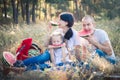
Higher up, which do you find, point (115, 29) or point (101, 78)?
point (115, 29)

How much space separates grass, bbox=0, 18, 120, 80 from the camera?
6531mm

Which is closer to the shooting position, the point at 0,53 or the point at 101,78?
the point at 101,78

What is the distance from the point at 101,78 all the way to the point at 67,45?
2.32 feet

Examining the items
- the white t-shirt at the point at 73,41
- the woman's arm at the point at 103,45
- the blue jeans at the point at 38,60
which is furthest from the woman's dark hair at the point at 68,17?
the blue jeans at the point at 38,60

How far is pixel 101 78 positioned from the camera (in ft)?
21.2

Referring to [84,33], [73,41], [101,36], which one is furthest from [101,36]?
[73,41]

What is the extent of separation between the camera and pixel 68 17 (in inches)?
265

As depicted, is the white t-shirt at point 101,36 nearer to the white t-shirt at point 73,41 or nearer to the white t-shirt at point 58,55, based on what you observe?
the white t-shirt at point 73,41

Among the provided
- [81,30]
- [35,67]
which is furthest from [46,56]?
[81,30]

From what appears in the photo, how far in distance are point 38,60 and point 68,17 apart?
77 centimetres

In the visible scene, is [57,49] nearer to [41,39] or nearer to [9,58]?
[41,39]

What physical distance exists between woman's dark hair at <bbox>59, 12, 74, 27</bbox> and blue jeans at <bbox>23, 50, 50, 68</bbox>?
536 millimetres

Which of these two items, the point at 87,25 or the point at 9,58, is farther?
the point at 9,58

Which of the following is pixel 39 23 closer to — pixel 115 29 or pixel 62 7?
pixel 62 7
